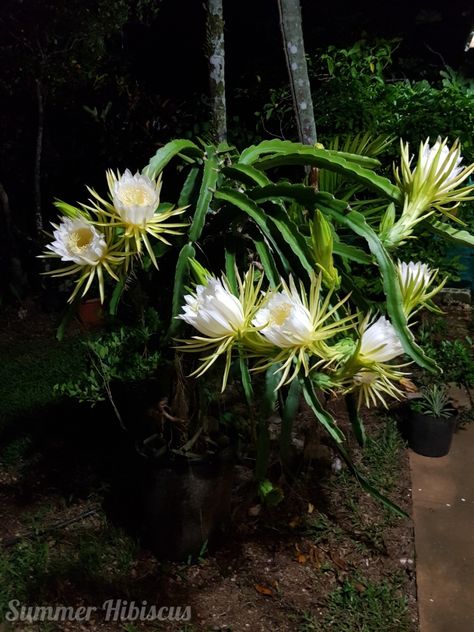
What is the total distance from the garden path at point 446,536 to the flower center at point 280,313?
1.16 m

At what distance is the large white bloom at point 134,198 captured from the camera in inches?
39.7

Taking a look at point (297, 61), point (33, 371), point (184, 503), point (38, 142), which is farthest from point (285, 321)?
point (38, 142)

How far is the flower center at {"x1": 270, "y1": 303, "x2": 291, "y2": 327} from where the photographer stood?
3.04 ft

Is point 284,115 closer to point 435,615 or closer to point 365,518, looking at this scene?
point 365,518

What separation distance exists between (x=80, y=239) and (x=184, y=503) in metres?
0.91

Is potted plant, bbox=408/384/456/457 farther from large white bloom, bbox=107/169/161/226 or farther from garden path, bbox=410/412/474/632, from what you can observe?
large white bloom, bbox=107/169/161/226

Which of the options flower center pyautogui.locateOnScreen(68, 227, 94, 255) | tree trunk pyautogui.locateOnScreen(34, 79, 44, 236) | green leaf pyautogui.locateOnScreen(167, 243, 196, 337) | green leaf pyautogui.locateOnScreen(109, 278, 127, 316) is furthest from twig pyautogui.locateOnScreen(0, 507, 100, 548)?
tree trunk pyautogui.locateOnScreen(34, 79, 44, 236)

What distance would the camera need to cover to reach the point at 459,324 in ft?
10.9

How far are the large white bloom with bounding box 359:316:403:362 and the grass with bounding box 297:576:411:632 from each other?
97 cm

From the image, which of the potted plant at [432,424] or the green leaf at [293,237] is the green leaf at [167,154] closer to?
the green leaf at [293,237]

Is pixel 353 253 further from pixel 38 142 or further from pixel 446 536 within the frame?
pixel 38 142

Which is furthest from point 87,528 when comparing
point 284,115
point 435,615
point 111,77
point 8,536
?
point 111,77

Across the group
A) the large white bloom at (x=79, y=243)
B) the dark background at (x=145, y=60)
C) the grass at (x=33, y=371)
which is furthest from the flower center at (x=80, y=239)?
the dark background at (x=145, y=60)

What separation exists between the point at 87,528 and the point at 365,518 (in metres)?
0.89
